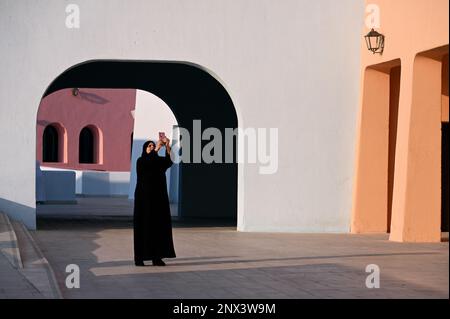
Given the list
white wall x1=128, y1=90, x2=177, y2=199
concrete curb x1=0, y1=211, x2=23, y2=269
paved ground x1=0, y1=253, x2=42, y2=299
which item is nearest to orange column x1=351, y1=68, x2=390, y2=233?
concrete curb x1=0, y1=211, x2=23, y2=269

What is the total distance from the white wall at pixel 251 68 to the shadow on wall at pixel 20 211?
16 millimetres

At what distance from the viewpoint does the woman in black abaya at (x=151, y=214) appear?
37.4ft

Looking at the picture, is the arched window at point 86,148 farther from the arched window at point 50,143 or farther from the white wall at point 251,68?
the white wall at point 251,68

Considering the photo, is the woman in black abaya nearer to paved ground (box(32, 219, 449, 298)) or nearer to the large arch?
paved ground (box(32, 219, 449, 298))

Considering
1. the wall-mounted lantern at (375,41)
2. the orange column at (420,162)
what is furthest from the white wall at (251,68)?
the orange column at (420,162)

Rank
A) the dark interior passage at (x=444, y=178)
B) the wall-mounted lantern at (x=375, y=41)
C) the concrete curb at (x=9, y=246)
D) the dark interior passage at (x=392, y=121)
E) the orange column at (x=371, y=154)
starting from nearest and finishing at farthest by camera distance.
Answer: the concrete curb at (x=9, y=246)
the wall-mounted lantern at (x=375, y=41)
the orange column at (x=371, y=154)
the dark interior passage at (x=392, y=121)
the dark interior passage at (x=444, y=178)

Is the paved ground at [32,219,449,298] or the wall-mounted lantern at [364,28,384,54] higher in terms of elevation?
the wall-mounted lantern at [364,28,384,54]

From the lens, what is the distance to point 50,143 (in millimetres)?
40250

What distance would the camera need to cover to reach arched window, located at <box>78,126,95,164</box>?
40.9 m

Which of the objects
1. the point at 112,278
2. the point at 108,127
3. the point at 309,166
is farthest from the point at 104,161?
the point at 112,278

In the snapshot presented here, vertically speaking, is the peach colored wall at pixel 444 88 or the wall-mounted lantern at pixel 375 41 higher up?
the wall-mounted lantern at pixel 375 41

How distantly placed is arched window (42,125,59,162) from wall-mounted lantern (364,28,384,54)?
2535 centimetres

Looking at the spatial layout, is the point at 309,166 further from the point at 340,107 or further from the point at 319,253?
the point at 319,253
